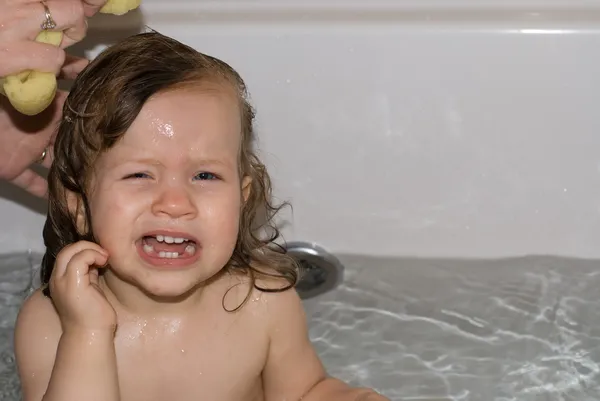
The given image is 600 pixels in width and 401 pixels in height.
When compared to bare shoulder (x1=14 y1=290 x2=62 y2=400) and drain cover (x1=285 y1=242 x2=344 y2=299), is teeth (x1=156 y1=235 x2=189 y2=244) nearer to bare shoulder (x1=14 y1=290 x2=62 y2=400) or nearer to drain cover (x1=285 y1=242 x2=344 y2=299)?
bare shoulder (x1=14 y1=290 x2=62 y2=400)

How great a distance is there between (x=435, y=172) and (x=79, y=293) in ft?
2.13

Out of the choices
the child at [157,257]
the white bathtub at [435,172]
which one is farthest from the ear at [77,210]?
the white bathtub at [435,172]

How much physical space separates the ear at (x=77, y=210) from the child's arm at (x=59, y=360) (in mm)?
91

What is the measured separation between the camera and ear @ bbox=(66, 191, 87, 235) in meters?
1.11

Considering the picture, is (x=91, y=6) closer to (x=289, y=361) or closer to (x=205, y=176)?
(x=205, y=176)

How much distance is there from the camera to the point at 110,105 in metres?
1.03

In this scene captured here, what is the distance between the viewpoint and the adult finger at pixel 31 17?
3.50 ft

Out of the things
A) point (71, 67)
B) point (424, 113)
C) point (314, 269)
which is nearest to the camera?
point (71, 67)

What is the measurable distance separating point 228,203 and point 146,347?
8.5 inches

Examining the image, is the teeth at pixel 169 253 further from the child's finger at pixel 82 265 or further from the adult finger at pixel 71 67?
the adult finger at pixel 71 67

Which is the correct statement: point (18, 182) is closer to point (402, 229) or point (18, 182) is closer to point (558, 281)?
point (402, 229)

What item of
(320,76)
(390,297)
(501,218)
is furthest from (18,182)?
(501,218)

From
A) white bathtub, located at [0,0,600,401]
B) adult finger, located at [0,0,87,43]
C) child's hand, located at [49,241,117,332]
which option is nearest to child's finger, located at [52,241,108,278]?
child's hand, located at [49,241,117,332]

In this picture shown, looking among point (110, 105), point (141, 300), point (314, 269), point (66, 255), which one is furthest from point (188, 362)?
point (314, 269)
